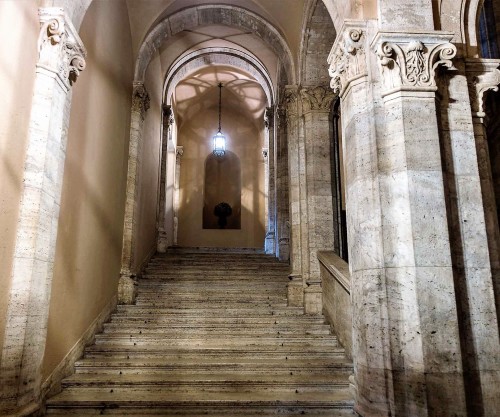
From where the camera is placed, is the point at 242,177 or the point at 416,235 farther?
the point at 242,177

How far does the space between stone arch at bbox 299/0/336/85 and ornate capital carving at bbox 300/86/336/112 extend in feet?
0.55

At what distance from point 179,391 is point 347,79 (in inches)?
126

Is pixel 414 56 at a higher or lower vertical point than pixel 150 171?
lower

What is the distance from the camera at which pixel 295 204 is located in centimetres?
652

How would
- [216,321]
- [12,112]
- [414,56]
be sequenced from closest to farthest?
[12,112], [414,56], [216,321]

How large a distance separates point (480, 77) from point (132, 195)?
482cm

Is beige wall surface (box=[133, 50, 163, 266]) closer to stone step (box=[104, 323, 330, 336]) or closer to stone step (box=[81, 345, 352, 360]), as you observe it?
stone step (box=[104, 323, 330, 336])

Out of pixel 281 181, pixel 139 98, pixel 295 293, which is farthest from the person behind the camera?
pixel 281 181

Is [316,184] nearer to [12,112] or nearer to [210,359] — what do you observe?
[210,359]

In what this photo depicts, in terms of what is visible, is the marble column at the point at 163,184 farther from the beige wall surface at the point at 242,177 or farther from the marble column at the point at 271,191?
the beige wall surface at the point at 242,177

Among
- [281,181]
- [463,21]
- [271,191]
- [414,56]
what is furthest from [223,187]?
[414,56]

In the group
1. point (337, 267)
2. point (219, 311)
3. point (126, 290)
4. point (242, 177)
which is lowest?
point (219, 311)

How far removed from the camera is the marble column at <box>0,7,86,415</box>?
3191 millimetres

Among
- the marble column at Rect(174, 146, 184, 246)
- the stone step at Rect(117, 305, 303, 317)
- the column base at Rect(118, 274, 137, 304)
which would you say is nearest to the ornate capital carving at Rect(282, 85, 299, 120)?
the stone step at Rect(117, 305, 303, 317)
